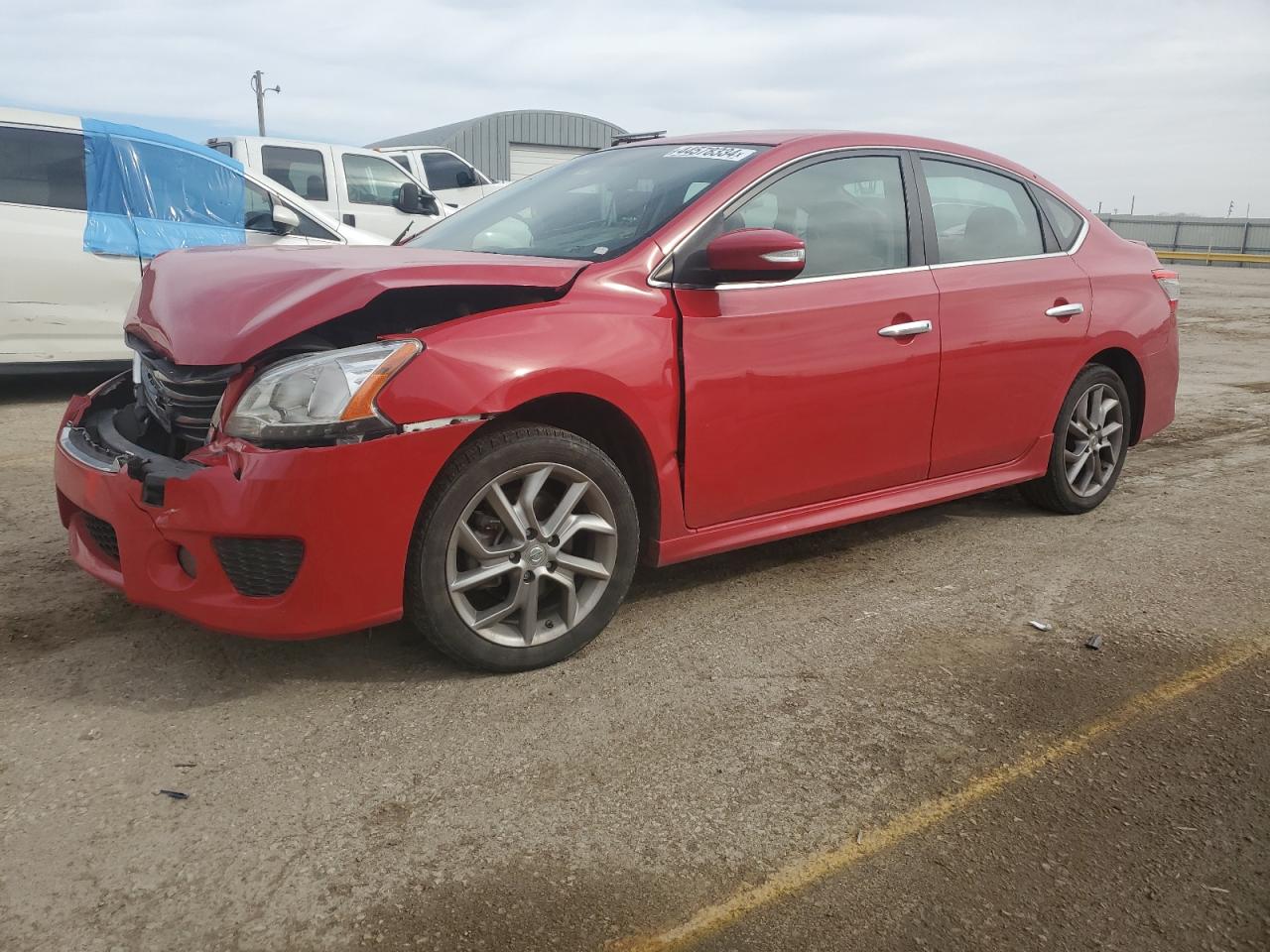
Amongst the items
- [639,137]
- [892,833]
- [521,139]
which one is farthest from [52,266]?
[521,139]

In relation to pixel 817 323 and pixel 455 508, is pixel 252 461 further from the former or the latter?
pixel 817 323

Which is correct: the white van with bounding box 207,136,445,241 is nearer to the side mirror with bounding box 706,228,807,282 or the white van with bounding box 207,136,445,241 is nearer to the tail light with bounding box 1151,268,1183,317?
the tail light with bounding box 1151,268,1183,317

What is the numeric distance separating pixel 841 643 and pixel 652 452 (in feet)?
2.76

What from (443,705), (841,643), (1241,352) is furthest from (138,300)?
(1241,352)

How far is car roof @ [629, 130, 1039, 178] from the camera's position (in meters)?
3.77

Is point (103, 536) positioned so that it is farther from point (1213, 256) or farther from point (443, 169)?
point (1213, 256)

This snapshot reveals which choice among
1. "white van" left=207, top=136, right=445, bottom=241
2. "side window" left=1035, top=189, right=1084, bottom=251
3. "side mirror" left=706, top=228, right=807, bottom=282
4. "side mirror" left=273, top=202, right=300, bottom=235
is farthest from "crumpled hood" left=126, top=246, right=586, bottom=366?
"white van" left=207, top=136, right=445, bottom=241

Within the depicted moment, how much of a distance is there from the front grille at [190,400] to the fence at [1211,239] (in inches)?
1469

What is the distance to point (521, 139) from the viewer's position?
1252 inches

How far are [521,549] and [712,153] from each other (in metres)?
1.65

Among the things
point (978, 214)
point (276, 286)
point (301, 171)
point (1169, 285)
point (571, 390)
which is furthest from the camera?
point (301, 171)

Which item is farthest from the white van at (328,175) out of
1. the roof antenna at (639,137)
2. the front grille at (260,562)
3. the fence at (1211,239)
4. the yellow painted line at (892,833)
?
the fence at (1211,239)

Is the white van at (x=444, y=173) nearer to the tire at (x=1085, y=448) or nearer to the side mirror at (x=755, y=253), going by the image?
the tire at (x=1085, y=448)

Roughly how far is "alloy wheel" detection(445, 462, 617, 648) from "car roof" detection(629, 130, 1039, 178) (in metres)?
1.51
